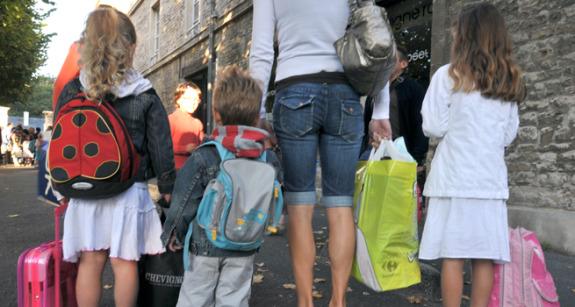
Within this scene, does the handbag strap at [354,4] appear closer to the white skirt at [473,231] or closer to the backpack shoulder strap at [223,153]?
the backpack shoulder strap at [223,153]

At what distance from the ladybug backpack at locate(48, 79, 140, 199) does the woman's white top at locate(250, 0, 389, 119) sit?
773 mm

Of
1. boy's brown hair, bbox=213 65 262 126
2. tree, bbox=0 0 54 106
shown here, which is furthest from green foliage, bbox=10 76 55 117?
boy's brown hair, bbox=213 65 262 126

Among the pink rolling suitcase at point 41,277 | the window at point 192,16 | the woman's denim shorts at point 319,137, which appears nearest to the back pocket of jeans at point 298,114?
the woman's denim shorts at point 319,137

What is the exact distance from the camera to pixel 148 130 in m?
2.55

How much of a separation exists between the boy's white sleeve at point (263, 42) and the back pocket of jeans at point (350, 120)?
405 millimetres

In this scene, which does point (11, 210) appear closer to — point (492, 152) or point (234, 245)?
point (234, 245)

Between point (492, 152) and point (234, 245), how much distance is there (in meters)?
1.44

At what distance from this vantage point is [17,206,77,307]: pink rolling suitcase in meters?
2.33

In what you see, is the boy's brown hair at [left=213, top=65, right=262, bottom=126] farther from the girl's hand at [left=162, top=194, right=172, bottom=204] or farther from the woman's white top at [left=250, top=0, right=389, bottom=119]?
the girl's hand at [left=162, top=194, right=172, bottom=204]

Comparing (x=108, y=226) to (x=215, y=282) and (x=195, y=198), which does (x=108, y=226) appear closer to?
(x=195, y=198)

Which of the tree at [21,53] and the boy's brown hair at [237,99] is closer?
the boy's brown hair at [237,99]

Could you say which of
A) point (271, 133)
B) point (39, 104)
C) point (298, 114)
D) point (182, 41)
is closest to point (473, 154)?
point (298, 114)

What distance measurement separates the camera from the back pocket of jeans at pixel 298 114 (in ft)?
7.68

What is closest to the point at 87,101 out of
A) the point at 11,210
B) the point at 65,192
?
the point at 65,192
